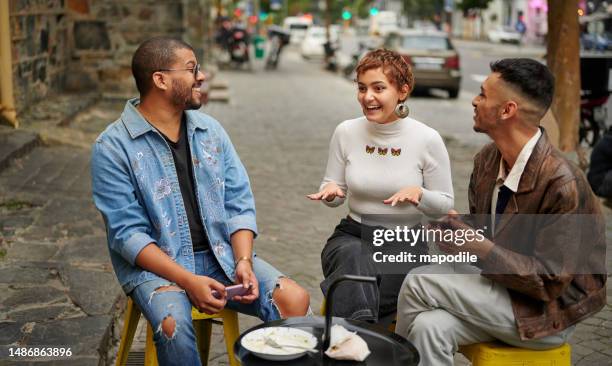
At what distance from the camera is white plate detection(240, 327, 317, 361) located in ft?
9.02

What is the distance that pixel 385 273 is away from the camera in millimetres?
3854

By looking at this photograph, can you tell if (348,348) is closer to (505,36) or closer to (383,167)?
(383,167)

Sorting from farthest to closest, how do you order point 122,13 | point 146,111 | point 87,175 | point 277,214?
point 122,13, point 87,175, point 277,214, point 146,111

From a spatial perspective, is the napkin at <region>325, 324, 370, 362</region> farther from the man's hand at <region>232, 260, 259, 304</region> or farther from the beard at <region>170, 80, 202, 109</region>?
the beard at <region>170, 80, 202, 109</region>

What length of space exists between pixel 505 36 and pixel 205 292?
58.2m

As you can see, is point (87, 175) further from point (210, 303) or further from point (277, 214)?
point (210, 303)

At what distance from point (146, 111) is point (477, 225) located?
139 centimetres

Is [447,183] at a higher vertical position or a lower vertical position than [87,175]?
higher

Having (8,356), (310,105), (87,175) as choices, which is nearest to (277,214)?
(87,175)

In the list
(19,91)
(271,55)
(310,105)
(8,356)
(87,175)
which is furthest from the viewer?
(271,55)

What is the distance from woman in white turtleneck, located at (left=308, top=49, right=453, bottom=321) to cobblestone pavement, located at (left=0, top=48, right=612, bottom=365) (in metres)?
1.13

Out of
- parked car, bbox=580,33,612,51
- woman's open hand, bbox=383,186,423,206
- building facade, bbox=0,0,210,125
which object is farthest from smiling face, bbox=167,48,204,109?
parked car, bbox=580,33,612,51

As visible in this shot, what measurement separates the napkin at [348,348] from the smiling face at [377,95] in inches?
49.4

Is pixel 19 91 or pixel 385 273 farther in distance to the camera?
pixel 19 91
